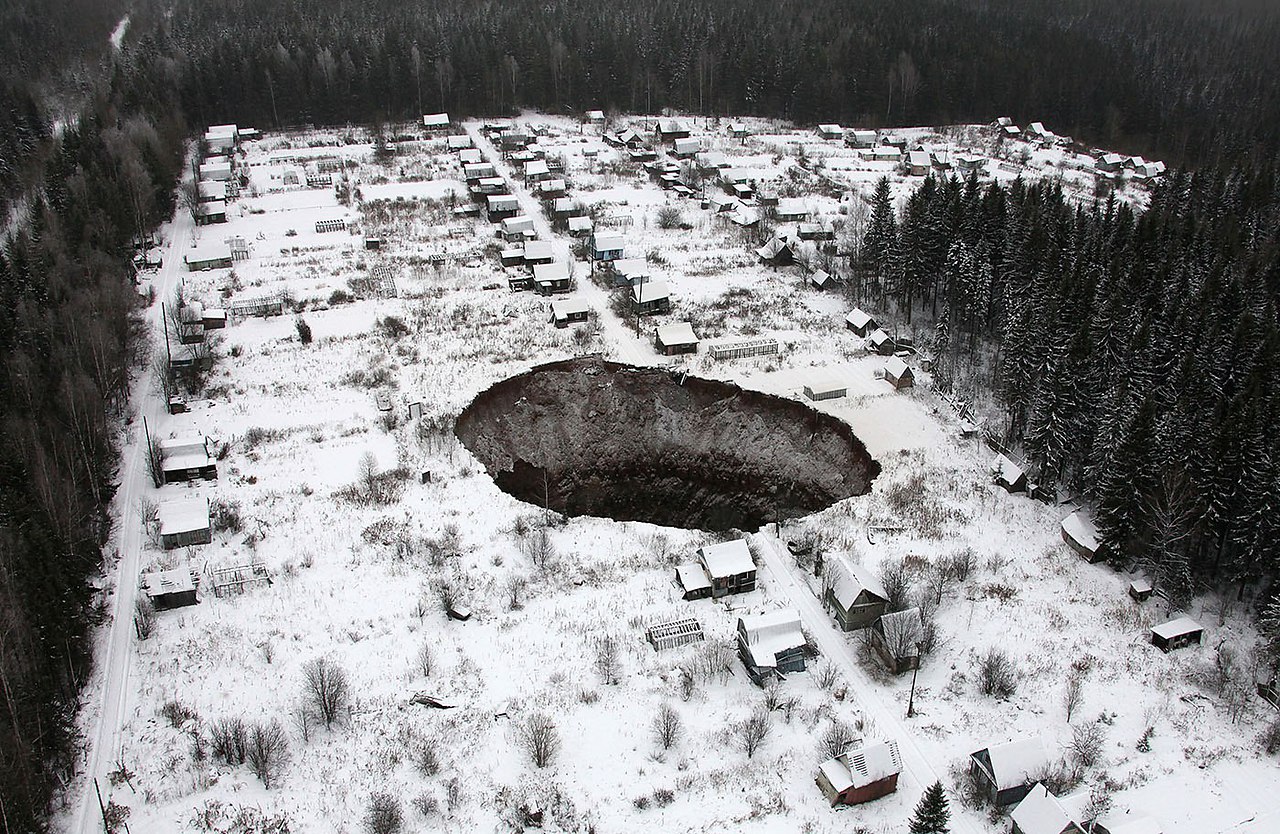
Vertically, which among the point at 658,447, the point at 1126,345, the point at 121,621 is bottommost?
the point at 658,447

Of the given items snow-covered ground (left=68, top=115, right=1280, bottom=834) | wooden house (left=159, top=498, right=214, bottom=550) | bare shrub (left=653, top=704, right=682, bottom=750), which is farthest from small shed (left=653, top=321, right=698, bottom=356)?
bare shrub (left=653, top=704, right=682, bottom=750)

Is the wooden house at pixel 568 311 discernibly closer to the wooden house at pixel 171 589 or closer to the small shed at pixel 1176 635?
the wooden house at pixel 171 589

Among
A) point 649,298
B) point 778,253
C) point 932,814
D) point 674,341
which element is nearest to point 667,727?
point 932,814

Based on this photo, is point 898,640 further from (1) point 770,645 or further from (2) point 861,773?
(2) point 861,773

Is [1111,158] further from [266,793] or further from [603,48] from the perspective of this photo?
[266,793]

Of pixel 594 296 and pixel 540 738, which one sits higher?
pixel 540 738
